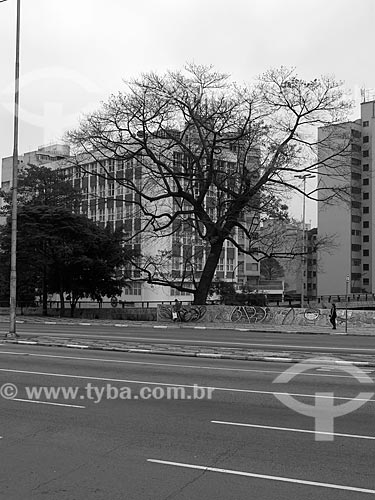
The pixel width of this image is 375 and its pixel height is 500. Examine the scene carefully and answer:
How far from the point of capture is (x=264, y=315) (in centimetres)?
3931

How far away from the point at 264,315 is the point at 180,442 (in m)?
32.1

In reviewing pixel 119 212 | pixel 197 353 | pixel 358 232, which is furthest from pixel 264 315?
pixel 358 232

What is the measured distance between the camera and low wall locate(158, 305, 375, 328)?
36.6 m

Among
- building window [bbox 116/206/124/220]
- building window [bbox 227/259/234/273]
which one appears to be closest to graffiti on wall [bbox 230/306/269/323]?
building window [bbox 116/206/124/220]

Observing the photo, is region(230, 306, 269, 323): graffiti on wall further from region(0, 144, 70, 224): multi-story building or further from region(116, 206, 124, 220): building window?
region(116, 206, 124, 220): building window

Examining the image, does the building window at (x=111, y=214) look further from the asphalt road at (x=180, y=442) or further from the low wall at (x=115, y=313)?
the asphalt road at (x=180, y=442)

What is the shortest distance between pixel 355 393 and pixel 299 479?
553 cm

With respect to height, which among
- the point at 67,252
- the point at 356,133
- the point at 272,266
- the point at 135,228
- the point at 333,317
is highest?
the point at 356,133

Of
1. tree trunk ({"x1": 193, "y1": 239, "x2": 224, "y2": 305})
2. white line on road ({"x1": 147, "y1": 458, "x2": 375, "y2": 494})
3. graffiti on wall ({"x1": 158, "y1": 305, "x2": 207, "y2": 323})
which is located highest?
tree trunk ({"x1": 193, "y1": 239, "x2": 224, "y2": 305})

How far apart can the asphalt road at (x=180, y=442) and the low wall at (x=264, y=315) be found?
78.5 feet

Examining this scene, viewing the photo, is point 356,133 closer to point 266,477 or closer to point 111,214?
point 111,214

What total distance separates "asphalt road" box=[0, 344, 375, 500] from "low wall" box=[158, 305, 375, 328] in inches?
942

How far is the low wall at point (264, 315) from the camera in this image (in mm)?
36594

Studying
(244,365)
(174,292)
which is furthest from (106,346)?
(174,292)
